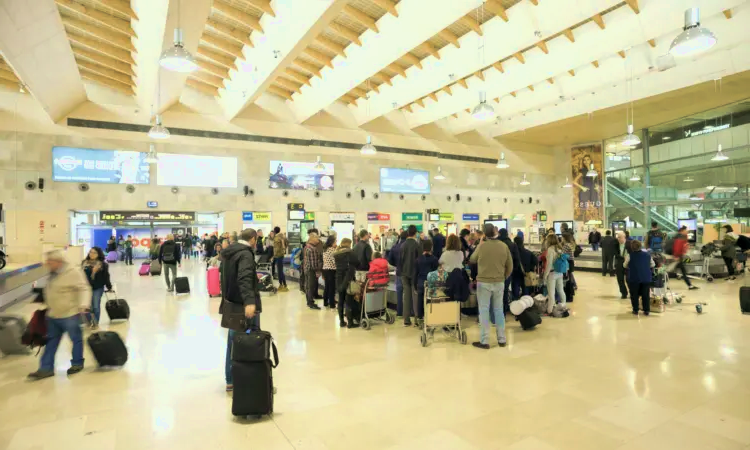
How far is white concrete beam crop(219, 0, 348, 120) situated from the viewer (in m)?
8.49

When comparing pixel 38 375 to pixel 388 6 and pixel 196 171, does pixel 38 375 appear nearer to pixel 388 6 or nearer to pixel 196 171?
pixel 388 6

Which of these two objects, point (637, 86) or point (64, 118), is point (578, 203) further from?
point (64, 118)

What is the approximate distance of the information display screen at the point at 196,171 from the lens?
16.1 metres

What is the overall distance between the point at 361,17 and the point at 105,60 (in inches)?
333

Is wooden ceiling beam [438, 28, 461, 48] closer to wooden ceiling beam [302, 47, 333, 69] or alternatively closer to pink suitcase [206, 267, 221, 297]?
wooden ceiling beam [302, 47, 333, 69]

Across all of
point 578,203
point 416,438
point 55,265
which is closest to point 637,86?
point 578,203

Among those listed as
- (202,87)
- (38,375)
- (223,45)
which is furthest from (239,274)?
(202,87)

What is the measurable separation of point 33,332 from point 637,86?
59.1ft

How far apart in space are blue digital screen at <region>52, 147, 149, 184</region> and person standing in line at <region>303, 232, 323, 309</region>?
35.6ft

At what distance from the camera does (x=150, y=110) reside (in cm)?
1557

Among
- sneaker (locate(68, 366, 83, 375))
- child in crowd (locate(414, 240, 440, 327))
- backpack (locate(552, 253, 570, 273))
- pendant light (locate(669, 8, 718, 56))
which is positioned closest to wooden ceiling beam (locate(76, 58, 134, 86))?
sneaker (locate(68, 366, 83, 375))

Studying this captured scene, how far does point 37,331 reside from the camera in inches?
185

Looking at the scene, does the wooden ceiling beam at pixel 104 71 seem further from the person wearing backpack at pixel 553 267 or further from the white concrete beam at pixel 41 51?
the person wearing backpack at pixel 553 267

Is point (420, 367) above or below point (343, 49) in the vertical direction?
below
